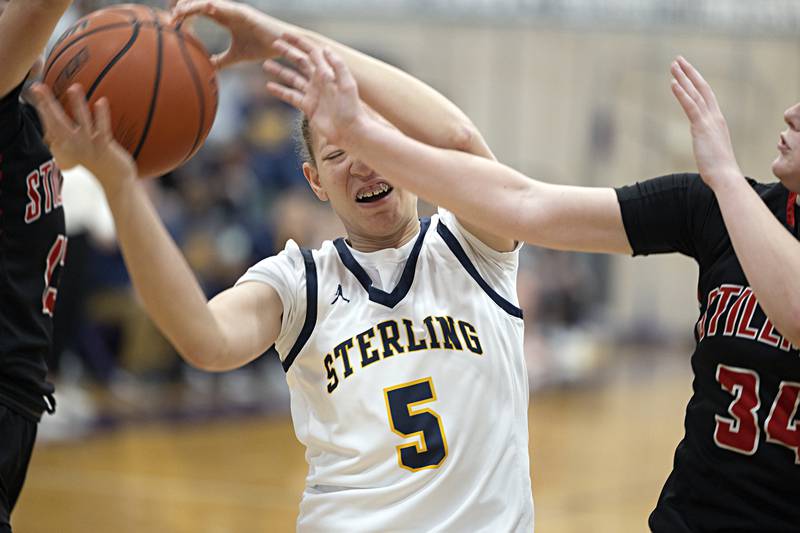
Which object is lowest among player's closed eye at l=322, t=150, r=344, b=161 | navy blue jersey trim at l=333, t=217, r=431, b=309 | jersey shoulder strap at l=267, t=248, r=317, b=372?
jersey shoulder strap at l=267, t=248, r=317, b=372

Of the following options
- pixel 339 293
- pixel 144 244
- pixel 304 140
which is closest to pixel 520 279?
pixel 304 140

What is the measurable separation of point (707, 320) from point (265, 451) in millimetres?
5330

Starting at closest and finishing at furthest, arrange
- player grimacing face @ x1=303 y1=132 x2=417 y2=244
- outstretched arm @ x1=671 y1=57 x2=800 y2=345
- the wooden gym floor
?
1. outstretched arm @ x1=671 y1=57 x2=800 y2=345
2. player grimacing face @ x1=303 y1=132 x2=417 y2=244
3. the wooden gym floor

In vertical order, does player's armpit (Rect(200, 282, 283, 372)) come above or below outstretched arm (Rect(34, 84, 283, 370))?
below

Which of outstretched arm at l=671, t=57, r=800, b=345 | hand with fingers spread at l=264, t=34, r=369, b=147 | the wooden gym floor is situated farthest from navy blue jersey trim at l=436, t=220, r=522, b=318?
the wooden gym floor

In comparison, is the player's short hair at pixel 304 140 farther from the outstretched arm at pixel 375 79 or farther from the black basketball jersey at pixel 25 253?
the black basketball jersey at pixel 25 253

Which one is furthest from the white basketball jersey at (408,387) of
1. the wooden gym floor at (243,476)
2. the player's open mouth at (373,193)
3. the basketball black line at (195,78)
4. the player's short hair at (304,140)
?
the wooden gym floor at (243,476)

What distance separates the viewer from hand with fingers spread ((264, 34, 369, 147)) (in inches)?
89.0

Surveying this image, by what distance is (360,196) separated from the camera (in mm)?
2637

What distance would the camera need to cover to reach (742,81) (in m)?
12.8

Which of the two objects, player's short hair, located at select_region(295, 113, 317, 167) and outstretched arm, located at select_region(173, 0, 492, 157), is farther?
player's short hair, located at select_region(295, 113, 317, 167)

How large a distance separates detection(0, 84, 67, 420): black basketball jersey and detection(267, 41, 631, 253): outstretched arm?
35.9 inches

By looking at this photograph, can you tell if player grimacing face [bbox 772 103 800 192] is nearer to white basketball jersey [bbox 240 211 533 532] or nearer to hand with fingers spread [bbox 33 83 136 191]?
white basketball jersey [bbox 240 211 533 532]

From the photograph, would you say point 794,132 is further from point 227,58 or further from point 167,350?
point 167,350
